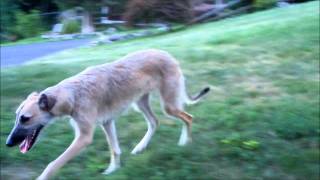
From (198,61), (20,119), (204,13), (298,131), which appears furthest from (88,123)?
(204,13)

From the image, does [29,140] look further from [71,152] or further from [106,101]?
[106,101]

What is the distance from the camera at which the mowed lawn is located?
6.17 meters

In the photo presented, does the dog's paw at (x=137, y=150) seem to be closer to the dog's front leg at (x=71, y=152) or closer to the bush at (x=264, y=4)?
the dog's front leg at (x=71, y=152)

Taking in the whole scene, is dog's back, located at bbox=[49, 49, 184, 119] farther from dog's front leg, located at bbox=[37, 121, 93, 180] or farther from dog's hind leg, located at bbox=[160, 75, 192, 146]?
dog's front leg, located at bbox=[37, 121, 93, 180]

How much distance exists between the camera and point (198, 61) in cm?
1094

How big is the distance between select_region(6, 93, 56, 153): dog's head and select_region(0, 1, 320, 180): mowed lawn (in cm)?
65

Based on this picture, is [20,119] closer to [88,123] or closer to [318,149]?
[88,123]

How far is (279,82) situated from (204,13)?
1992 cm

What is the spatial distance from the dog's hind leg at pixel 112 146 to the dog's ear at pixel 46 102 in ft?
3.28

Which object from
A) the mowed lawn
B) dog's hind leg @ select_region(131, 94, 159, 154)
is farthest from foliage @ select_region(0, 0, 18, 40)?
dog's hind leg @ select_region(131, 94, 159, 154)

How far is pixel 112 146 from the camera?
6.58 metres

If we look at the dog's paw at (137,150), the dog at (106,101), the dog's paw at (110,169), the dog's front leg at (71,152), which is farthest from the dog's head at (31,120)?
the dog's paw at (137,150)

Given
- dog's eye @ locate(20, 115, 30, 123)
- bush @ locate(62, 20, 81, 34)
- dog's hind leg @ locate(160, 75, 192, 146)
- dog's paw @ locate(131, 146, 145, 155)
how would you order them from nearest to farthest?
dog's eye @ locate(20, 115, 30, 123)
dog's paw @ locate(131, 146, 145, 155)
dog's hind leg @ locate(160, 75, 192, 146)
bush @ locate(62, 20, 81, 34)

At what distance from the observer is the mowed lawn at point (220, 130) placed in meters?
6.17
